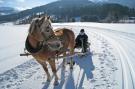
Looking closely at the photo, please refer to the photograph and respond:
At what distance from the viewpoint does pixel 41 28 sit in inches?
277

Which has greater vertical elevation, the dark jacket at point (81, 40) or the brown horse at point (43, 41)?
the brown horse at point (43, 41)

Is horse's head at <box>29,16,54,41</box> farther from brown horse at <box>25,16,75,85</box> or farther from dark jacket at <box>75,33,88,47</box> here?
dark jacket at <box>75,33,88,47</box>

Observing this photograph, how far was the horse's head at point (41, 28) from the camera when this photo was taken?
23.1 feet

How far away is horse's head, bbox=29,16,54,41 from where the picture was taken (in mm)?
7036

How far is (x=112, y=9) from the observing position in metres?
126

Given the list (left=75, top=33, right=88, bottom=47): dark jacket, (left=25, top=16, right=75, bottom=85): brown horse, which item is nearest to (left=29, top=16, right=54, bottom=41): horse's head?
(left=25, top=16, right=75, bottom=85): brown horse

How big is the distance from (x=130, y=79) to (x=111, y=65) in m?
2.02

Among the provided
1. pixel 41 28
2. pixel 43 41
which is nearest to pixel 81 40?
pixel 43 41

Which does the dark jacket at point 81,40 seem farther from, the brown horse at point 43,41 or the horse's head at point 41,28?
the horse's head at point 41,28

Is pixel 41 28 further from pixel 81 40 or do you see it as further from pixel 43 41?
pixel 81 40

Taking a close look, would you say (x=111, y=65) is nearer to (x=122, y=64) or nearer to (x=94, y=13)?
(x=122, y=64)

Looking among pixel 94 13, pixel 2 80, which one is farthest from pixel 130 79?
pixel 94 13

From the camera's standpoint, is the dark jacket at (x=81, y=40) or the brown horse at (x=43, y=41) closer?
the brown horse at (x=43, y=41)

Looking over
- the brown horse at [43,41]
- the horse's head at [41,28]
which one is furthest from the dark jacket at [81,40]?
the horse's head at [41,28]
